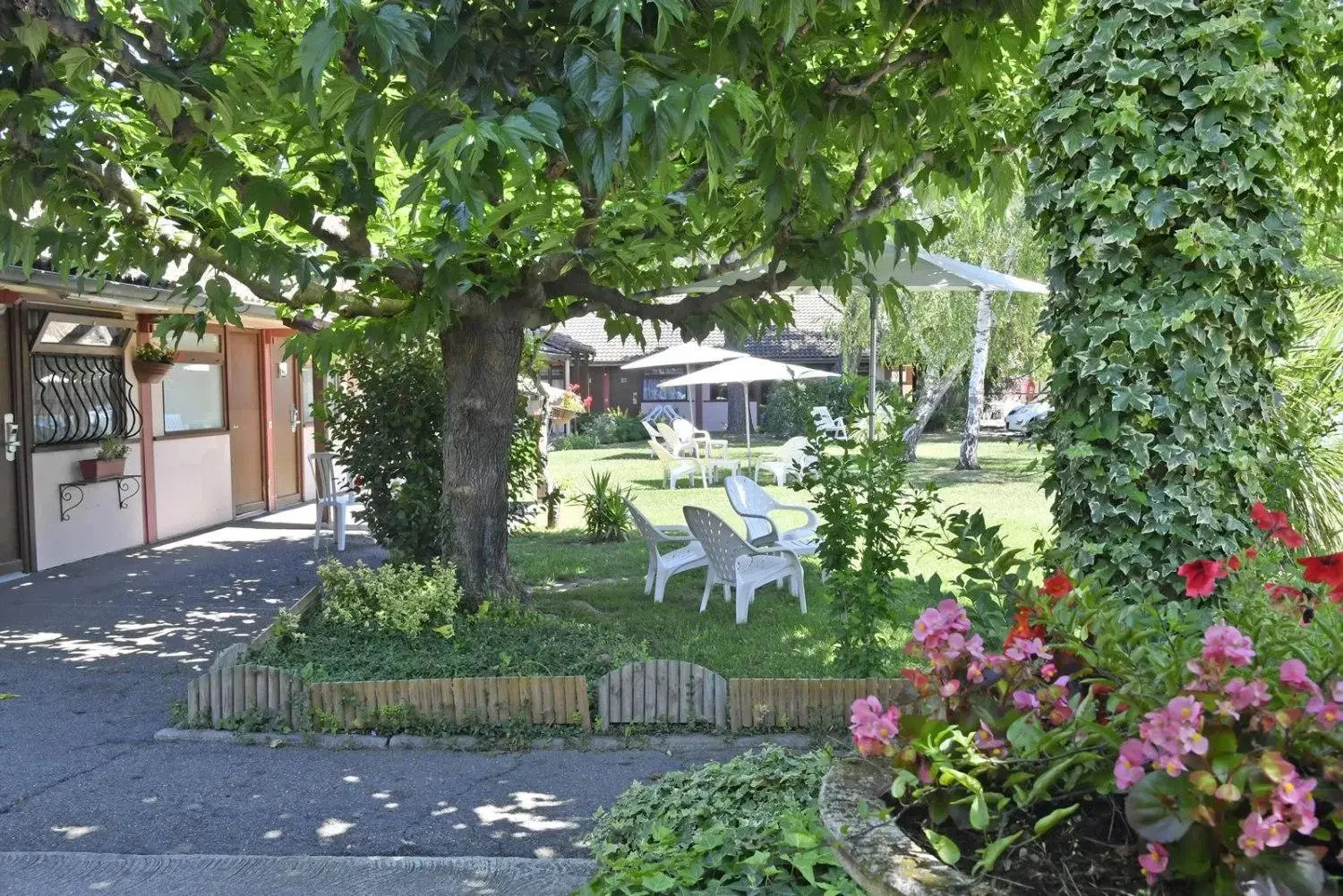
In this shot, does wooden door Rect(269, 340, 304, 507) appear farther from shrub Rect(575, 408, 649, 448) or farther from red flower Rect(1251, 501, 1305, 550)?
shrub Rect(575, 408, 649, 448)

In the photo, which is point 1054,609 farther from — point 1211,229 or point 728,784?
point 1211,229

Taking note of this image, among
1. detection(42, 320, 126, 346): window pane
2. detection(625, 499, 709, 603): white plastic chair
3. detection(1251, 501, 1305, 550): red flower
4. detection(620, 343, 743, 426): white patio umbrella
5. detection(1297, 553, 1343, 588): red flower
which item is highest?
detection(620, 343, 743, 426): white patio umbrella

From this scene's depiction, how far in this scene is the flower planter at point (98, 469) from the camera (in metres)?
11.2

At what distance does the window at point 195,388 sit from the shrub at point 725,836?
10843 millimetres

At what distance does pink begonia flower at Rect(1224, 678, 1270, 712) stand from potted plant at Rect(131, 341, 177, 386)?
12.0 metres

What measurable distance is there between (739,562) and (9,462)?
6.72 m

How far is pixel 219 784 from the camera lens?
4980 millimetres

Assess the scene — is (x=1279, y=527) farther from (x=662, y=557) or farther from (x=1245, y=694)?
(x=662, y=557)

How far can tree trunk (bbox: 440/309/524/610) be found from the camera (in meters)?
7.36

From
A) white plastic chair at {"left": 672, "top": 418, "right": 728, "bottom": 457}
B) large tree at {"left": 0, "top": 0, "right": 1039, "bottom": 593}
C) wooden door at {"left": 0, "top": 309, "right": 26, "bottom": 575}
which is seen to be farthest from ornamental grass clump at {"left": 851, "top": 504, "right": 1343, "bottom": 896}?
white plastic chair at {"left": 672, "top": 418, "right": 728, "bottom": 457}

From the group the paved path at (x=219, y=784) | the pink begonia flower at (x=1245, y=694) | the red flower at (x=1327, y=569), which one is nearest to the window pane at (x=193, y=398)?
the paved path at (x=219, y=784)

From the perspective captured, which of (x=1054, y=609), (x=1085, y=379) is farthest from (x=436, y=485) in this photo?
(x=1054, y=609)

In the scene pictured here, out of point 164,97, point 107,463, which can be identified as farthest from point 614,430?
point 164,97

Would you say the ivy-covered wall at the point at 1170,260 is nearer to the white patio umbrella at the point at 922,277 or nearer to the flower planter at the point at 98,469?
the white patio umbrella at the point at 922,277
